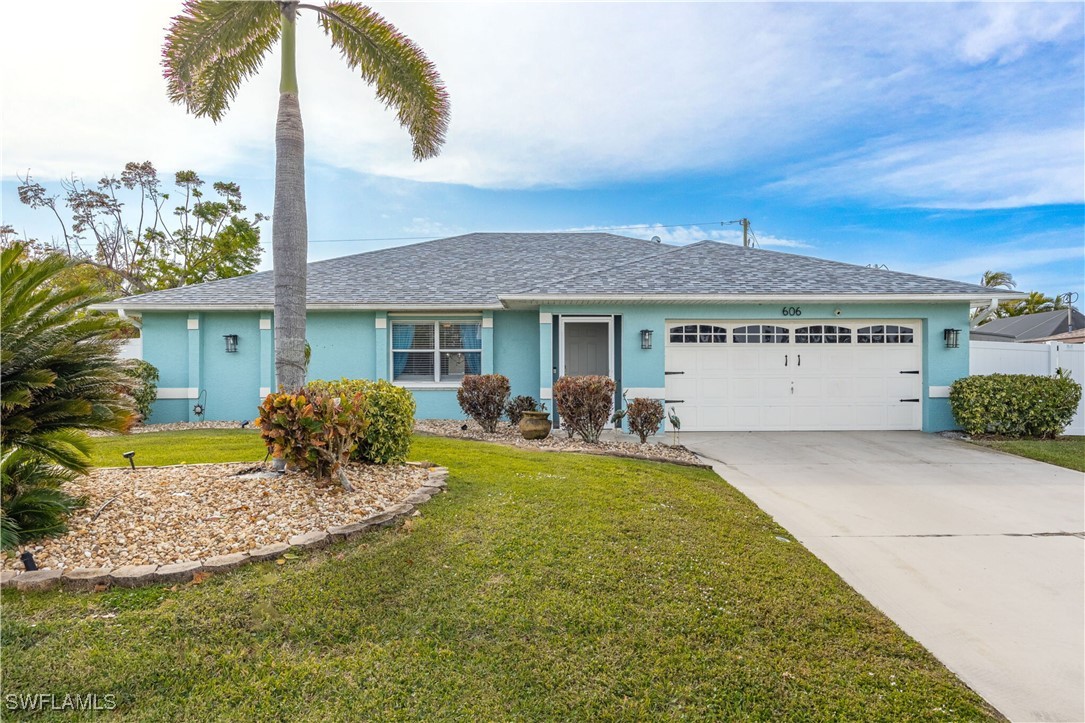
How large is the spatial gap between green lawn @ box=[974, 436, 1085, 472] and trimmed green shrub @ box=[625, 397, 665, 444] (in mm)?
6050

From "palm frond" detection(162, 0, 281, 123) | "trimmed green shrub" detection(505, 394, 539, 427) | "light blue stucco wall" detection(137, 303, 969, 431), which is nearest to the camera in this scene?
"palm frond" detection(162, 0, 281, 123)

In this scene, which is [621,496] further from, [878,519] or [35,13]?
[35,13]

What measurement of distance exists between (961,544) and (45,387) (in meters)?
7.45

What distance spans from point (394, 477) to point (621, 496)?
2.46 meters

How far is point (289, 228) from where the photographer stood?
5.57 m

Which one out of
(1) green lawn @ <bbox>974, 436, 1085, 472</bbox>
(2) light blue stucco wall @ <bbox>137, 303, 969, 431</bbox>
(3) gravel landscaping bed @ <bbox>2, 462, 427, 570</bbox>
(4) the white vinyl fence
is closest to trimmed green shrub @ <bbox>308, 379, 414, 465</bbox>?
(3) gravel landscaping bed @ <bbox>2, 462, 427, 570</bbox>

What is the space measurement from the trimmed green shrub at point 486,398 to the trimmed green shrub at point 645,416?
102 inches

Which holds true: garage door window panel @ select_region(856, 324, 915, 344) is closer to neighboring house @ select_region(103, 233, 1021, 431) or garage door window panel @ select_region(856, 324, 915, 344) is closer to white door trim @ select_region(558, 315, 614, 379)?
neighboring house @ select_region(103, 233, 1021, 431)

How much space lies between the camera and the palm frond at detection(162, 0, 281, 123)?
612cm

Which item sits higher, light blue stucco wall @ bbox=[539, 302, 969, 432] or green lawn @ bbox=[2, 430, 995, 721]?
light blue stucco wall @ bbox=[539, 302, 969, 432]

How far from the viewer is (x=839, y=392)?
34.9 ft

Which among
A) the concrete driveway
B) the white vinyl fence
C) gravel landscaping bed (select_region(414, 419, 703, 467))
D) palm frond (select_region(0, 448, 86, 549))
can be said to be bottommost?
the concrete driveway

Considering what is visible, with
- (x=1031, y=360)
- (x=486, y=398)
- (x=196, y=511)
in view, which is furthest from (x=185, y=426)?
(x=1031, y=360)

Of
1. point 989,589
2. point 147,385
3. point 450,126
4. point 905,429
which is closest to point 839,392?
point 905,429
